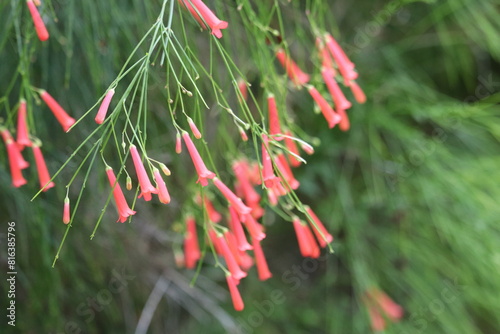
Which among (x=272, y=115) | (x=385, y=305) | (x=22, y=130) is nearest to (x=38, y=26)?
(x=22, y=130)

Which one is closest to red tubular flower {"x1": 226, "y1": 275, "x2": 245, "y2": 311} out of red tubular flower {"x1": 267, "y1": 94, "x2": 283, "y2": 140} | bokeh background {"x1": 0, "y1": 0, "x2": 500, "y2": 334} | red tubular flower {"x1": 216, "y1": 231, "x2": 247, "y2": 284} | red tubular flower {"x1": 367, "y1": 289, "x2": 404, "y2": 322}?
red tubular flower {"x1": 216, "y1": 231, "x2": 247, "y2": 284}

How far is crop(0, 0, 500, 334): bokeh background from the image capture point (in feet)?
4.87

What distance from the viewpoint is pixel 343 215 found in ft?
5.74

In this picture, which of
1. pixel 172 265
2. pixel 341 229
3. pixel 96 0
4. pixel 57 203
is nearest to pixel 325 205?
pixel 341 229

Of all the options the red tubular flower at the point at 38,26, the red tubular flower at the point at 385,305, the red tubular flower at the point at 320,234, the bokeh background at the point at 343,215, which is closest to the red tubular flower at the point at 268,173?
the red tubular flower at the point at 320,234

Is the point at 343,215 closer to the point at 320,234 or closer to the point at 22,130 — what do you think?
the point at 320,234

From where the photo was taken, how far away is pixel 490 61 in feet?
6.72

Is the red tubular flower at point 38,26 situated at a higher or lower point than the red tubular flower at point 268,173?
lower

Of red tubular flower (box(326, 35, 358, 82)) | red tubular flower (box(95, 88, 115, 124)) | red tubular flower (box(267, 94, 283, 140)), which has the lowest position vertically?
red tubular flower (box(267, 94, 283, 140))

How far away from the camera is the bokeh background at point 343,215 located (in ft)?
4.87

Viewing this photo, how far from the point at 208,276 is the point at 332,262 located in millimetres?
389

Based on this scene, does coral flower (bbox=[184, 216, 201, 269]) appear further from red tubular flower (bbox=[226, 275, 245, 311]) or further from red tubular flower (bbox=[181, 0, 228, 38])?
red tubular flower (bbox=[181, 0, 228, 38])

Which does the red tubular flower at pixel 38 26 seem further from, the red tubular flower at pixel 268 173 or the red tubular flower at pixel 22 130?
the red tubular flower at pixel 268 173

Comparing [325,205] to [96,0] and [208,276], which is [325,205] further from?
[96,0]
